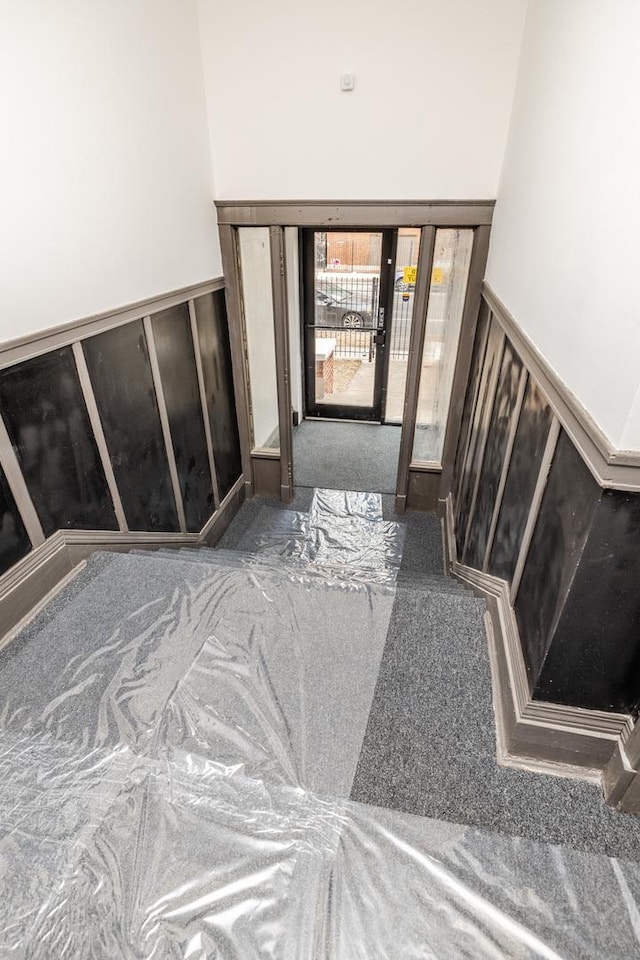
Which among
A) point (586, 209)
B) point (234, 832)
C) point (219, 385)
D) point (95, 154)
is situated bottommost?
point (234, 832)

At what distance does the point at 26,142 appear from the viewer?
172 cm

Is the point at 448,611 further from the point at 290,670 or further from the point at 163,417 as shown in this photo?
the point at 163,417

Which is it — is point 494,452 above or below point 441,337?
below

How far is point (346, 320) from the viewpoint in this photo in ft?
16.9

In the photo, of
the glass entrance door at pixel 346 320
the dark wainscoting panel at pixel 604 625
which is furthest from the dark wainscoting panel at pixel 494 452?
the glass entrance door at pixel 346 320

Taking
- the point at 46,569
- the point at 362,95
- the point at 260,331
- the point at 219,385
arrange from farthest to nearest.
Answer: the point at 260,331, the point at 219,385, the point at 362,95, the point at 46,569

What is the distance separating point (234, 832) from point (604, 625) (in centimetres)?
107

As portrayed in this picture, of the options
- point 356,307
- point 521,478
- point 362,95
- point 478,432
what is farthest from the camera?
point 356,307

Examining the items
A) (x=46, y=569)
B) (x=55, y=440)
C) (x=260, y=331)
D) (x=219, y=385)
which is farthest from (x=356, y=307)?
(x=46, y=569)

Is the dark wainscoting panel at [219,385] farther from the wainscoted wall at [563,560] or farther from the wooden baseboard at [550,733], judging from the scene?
the wooden baseboard at [550,733]

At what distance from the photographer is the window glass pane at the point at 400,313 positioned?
459 cm

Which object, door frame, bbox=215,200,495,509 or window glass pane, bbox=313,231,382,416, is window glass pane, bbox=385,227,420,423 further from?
door frame, bbox=215,200,495,509

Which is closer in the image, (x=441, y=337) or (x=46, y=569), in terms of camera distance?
(x=46, y=569)

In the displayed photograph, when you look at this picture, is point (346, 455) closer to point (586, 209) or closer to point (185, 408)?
point (185, 408)
